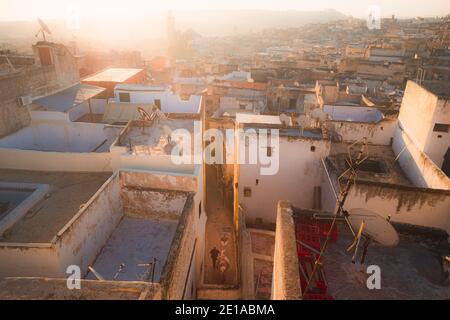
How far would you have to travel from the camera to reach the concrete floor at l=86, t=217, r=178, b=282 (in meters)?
10.3

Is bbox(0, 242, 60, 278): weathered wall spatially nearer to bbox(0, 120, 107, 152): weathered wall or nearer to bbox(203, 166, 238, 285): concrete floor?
bbox(203, 166, 238, 285): concrete floor

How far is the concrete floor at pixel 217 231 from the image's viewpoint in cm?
1382

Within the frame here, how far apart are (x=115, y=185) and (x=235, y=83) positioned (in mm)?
21311

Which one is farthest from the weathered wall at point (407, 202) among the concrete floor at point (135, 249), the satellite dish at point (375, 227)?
the concrete floor at point (135, 249)

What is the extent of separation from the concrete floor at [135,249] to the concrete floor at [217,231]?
11.3ft

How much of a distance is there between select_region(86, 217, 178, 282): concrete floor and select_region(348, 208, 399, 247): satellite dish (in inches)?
244

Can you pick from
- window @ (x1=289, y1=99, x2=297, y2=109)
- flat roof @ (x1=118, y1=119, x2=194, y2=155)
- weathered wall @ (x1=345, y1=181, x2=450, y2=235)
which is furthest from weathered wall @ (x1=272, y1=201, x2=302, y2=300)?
window @ (x1=289, y1=99, x2=297, y2=109)

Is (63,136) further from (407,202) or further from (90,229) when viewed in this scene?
(407,202)
